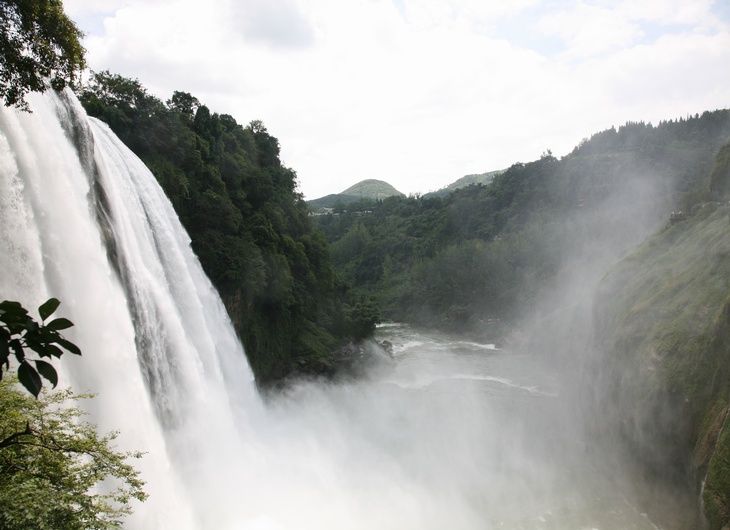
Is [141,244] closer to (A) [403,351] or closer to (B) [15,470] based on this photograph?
(B) [15,470]

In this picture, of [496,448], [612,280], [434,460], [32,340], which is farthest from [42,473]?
[612,280]

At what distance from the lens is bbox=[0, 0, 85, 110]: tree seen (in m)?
8.73

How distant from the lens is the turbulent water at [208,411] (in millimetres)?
9953

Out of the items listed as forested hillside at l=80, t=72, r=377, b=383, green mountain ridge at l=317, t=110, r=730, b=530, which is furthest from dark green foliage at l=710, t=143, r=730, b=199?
forested hillside at l=80, t=72, r=377, b=383

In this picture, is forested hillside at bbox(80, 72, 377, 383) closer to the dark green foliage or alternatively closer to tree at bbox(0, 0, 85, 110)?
tree at bbox(0, 0, 85, 110)

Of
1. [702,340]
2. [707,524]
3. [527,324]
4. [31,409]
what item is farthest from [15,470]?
[527,324]

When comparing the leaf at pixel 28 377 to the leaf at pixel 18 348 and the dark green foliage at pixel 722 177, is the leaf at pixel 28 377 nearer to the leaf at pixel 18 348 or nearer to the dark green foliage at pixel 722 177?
the leaf at pixel 18 348

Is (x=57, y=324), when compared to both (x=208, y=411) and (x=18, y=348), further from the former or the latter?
(x=208, y=411)

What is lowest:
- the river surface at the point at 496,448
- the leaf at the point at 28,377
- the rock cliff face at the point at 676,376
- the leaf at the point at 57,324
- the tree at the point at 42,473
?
the river surface at the point at 496,448

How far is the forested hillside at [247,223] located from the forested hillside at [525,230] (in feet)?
77.7

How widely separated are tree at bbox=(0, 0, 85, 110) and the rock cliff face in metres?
18.1

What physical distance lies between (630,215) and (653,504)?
4883 centimetres

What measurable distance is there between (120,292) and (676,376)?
17884 mm

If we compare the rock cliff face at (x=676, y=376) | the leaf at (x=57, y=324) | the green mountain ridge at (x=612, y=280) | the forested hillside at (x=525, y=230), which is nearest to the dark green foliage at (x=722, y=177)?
the green mountain ridge at (x=612, y=280)
